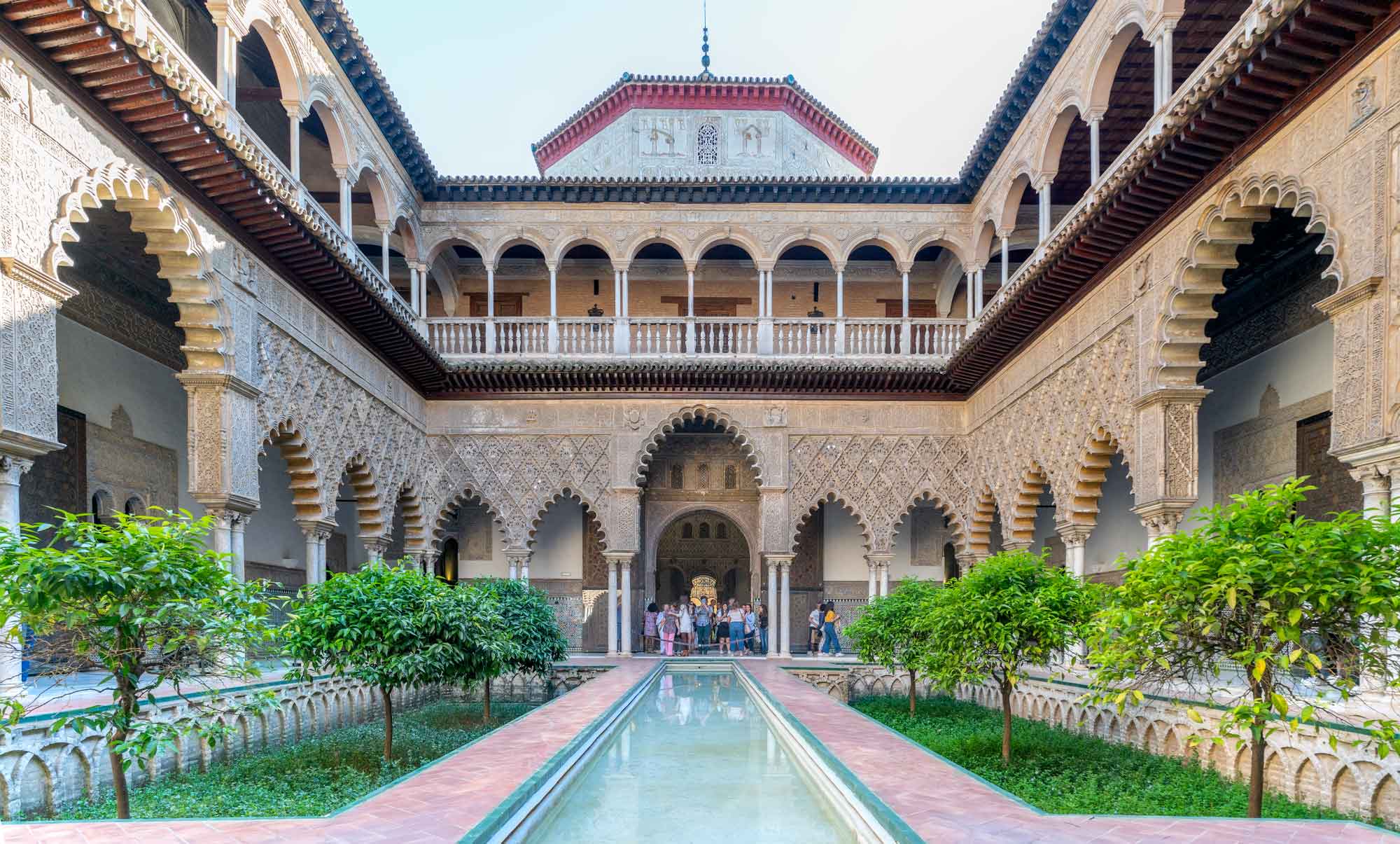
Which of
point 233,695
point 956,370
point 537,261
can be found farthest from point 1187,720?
point 537,261

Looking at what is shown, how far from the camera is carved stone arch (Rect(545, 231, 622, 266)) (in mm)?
14430

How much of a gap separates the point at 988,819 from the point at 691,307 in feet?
35.2

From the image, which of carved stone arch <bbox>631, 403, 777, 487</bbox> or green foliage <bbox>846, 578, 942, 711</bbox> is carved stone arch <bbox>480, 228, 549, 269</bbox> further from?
green foliage <bbox>846, 578, 942, 711</bbox>

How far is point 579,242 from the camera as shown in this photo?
1452 cm

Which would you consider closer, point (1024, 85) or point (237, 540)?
point (237, 540)

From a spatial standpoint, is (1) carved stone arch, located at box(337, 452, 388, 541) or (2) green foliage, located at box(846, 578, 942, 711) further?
(1) carved stone arch, located at box(337, 452, 388, 541)

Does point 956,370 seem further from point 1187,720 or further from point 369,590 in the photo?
point 369,590

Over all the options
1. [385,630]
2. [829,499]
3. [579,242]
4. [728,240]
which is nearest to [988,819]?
[385,630]

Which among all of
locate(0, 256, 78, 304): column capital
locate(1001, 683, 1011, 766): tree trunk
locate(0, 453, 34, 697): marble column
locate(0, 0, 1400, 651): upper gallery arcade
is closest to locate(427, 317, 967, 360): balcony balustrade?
locate(0, 0, 1400, 651): upper gallery arcade

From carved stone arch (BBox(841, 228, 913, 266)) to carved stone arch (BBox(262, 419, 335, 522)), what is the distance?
7987 millimetres

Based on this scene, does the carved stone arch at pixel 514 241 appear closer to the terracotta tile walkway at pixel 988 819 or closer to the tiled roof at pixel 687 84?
the tiled roof at pixel 687 84

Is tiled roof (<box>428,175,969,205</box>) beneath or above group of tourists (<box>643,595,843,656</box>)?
Result: above

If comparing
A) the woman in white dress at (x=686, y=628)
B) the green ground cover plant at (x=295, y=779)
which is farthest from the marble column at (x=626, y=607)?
the green ground cover plant at (x=295, y=779)

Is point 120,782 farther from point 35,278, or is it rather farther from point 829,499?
point 829,499
